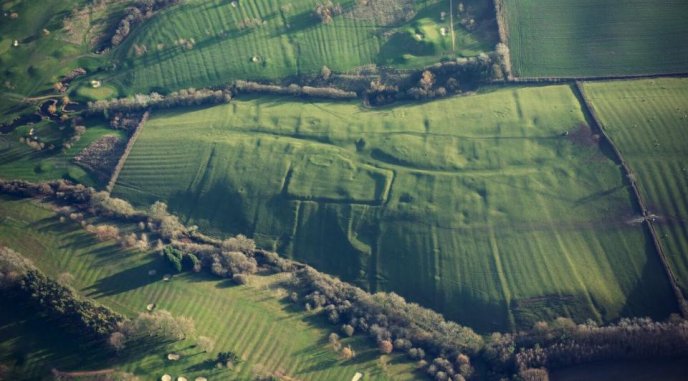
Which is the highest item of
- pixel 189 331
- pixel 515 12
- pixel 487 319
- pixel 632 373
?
pixel 515 12

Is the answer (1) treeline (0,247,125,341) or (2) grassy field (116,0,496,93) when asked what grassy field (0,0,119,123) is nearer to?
(2) grassy field (116,0,496,93)

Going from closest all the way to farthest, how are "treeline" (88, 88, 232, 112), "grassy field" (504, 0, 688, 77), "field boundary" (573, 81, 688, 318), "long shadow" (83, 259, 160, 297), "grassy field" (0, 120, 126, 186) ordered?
"field boundary" (573, 81, 688, 318), "long shadow" (83, 259, 160, 297), "grassy field" (0, 120, 126, 186), "grassy field" (504, 0, 688, 77), "treeline" (88, 88, 232, 112)

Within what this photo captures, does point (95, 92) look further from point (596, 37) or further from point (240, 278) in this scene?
point (596, 37)

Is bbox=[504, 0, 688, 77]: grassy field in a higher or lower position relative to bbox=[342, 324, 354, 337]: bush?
higher

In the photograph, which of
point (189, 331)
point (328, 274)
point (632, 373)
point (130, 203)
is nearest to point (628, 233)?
point (632, 373)

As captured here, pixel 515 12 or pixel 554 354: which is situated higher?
pixel 515 12

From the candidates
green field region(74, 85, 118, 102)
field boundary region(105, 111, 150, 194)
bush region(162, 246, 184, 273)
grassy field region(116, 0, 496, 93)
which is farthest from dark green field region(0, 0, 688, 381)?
bush region(162, 246, 184, 273)

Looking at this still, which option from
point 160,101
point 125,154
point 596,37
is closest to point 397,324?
point 125,154

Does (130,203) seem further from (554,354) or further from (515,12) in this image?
(515,12)
